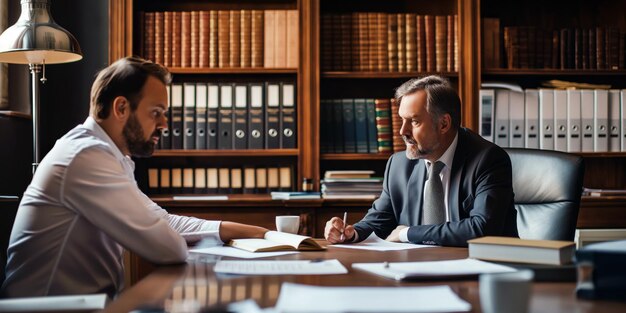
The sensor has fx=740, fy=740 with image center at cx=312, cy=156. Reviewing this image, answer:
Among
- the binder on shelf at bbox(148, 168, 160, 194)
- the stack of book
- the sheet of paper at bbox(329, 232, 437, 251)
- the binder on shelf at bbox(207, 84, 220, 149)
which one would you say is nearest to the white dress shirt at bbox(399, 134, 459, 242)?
the sheet of paper at bbox(329, 232, 437, 251)

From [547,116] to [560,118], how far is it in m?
0.06

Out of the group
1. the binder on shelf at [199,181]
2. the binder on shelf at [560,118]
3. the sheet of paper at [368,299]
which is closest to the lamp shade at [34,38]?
the binder on shelf at [199,181]

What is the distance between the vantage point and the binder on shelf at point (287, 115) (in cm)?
355

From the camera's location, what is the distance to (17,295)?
166cm

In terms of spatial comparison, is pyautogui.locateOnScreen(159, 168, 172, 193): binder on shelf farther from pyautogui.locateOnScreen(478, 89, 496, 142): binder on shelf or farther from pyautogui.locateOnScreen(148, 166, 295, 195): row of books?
pyautogui.locateOnScreen(478, 89, 496, 142): binder on shelf

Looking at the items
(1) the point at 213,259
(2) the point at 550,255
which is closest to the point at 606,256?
(2) the point at 550,255

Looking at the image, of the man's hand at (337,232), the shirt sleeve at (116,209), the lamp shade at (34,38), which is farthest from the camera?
the lamp shade at (34,38)

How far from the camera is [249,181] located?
3625 mm

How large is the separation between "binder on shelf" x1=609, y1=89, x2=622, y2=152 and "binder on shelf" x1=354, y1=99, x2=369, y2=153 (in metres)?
1.18

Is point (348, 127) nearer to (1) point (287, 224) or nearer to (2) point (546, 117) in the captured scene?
(2) point (546, 117)

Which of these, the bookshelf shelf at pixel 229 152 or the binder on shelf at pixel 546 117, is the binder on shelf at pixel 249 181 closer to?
the bookshelf shelf at pixel 229 152

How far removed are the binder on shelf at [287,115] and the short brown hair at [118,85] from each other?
5.24ft

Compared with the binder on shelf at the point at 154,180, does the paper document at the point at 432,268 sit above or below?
below

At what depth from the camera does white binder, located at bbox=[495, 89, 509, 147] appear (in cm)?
353
